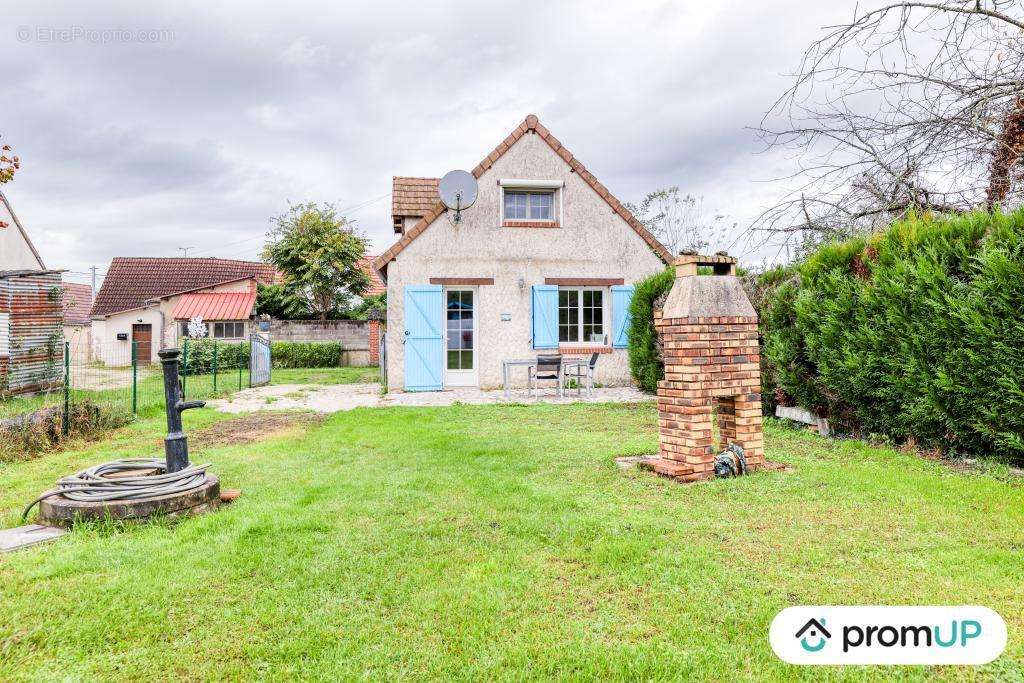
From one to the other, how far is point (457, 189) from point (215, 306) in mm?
15526

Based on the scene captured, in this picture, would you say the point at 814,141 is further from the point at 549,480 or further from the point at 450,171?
the point at 450,171

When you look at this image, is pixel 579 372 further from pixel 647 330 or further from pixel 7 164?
pixel 7 164

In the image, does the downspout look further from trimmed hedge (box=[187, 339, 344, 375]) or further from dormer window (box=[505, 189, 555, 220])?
dormer window (box=[505, 189, 555, 220])

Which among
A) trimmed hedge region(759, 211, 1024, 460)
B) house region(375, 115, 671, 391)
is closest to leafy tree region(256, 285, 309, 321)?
house region(375, 115, 671, 391)

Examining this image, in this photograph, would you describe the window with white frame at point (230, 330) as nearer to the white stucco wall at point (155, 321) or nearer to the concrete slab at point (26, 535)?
the white stucco wall at point (155, 321)

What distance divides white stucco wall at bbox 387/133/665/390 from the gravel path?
79cm

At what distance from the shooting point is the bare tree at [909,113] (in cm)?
437

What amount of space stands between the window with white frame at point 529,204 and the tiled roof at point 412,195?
1922mm

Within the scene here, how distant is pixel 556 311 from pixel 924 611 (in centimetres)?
1066

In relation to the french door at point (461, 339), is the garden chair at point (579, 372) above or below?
below

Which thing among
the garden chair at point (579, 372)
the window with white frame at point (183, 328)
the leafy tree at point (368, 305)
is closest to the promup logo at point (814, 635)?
the garden chair at point (579, 372)

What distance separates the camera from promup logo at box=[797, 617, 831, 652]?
2143 mm

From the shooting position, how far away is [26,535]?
3529 mm

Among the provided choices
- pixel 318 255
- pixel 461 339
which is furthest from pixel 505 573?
pixel 318 255
